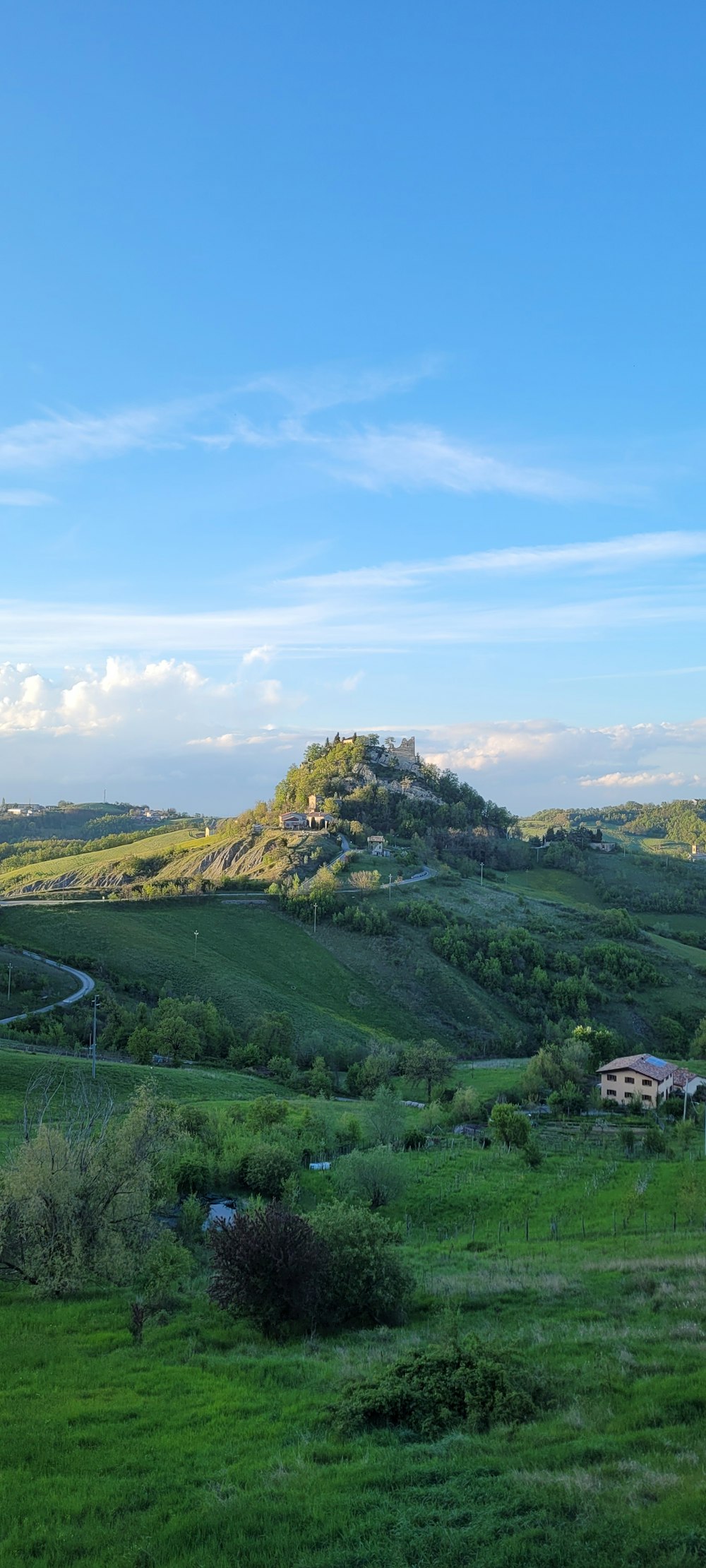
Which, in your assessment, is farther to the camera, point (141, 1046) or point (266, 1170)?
point (141, 1046)

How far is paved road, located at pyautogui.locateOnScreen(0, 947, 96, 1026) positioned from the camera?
6831cm

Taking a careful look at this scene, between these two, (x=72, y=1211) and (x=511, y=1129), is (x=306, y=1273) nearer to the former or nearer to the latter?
(x=72, y=1211)

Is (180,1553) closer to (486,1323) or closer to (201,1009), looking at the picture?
(486,1323)

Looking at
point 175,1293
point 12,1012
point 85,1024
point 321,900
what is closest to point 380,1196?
point 175,1293

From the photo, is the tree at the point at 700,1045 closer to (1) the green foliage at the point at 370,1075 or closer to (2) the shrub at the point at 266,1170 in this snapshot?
(1) the green foliage at the point at 370,1075

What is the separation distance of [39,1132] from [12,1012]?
49.9 metres

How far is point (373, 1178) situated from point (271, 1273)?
15.9 meters

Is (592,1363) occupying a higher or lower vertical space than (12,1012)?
higher

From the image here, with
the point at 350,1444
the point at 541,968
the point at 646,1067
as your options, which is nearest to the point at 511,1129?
the point at 646,1067

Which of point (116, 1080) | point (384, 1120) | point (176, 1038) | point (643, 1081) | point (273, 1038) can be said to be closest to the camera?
point (384, 1120)

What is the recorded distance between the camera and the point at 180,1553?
10891 millimetres

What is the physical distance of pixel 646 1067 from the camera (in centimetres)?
6612

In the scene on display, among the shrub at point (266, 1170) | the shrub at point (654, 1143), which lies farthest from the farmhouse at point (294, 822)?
the shrub at point (266, 1170)

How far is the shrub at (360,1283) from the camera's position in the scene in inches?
867
